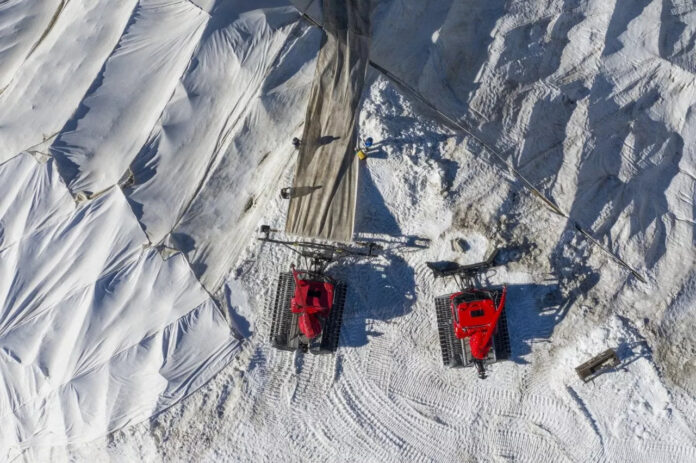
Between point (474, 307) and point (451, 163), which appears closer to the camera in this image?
point (474, 307)

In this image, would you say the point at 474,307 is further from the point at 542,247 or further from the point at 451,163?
the point at 451,163

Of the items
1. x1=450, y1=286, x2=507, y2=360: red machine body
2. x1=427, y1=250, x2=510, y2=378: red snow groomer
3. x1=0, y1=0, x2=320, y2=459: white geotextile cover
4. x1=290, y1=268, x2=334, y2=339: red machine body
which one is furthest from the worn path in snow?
x1=450, y1=286, x2=507, y2=360: red machine body

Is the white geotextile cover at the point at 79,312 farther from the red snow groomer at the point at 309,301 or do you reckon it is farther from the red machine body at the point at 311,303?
the red machine body at the point at 311,303

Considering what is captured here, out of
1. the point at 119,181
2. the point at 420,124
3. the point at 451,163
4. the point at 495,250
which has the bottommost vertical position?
the point at 495,250

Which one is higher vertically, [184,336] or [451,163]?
[451,163]

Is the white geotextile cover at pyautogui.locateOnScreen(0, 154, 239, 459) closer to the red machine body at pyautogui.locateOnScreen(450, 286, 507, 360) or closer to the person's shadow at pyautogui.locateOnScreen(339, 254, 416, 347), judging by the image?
the person's shadow at pyautogui.locateOnScreen(339, 254, 416, 347)

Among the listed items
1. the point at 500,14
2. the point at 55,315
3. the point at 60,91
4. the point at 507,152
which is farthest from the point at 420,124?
the point at 55,315

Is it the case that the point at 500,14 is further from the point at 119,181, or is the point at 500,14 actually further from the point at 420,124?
the point at 119,181
